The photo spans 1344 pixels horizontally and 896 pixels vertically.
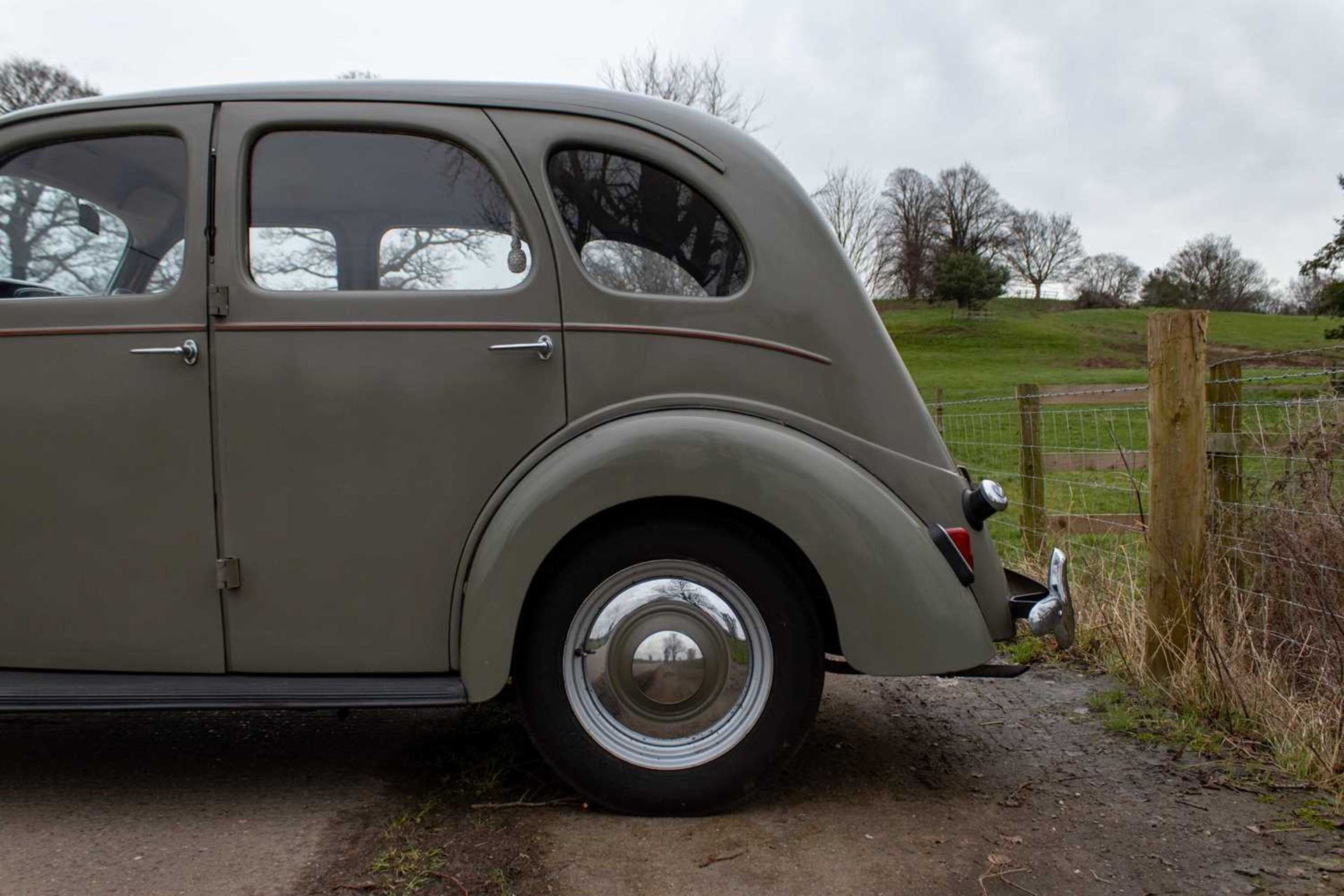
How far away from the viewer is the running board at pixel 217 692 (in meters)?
2.58

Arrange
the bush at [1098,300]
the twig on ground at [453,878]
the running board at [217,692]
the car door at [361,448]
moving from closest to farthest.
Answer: the twig on ground at [453,878], the running board at [217,692], the car door at [361,448], the bush at [1098,300]

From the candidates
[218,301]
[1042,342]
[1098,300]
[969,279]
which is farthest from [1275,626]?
[1098,300]

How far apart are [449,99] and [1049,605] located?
2.30m

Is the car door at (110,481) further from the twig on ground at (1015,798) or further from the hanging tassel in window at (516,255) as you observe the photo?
the twig on ground at (1015,798)

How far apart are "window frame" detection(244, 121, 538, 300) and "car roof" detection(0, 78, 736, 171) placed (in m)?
0.09

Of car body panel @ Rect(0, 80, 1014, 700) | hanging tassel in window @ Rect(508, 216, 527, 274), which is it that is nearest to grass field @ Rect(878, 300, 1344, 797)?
car body panel @ Rect(0, 80, 1014, 700)

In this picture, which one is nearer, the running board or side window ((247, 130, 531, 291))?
the running board

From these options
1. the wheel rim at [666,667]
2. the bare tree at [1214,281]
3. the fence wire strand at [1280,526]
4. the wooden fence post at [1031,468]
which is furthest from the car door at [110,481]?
the bare tree at [1214,281]

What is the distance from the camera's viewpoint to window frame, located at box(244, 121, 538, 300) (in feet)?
8.98

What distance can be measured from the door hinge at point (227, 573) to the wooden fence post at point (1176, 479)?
3091mm

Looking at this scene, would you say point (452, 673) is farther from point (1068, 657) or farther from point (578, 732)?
point (1068, 657)

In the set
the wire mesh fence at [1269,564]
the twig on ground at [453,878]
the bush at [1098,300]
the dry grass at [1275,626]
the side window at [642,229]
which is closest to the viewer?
Result: the twig on ground at [453,878]

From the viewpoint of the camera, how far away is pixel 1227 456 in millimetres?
3713

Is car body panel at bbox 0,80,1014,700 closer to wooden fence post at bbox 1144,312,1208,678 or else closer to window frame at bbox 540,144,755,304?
window frame at bbox 540,144,755,304
